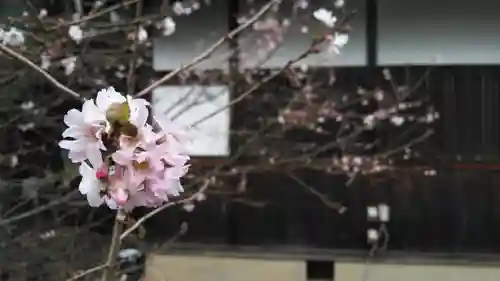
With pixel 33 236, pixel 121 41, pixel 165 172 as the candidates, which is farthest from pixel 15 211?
pixel 165 172

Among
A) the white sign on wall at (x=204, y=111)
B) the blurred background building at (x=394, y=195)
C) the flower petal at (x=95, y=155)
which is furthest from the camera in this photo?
the blurred background building at (x=394, y=195)

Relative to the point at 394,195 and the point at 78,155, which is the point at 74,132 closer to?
the point at 78,155

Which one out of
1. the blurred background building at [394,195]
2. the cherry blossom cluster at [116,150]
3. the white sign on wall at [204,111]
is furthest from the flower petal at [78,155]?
the blurred background building at [394,195]

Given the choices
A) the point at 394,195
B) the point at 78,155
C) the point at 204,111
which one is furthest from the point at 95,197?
the point at 394,195

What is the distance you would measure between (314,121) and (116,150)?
4920 mm

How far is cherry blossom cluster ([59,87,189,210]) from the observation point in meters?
1.62

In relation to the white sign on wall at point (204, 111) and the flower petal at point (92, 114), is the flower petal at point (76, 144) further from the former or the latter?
the white sign on wall at point (204, 111)

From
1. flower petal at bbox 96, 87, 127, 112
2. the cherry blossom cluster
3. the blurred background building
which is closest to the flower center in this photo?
the cherry blossom cluster

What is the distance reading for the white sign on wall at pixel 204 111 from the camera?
6.28m

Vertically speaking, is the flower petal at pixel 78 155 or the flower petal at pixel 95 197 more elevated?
the flower petal at pixel 78 155

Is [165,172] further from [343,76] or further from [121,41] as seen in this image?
[343,76]

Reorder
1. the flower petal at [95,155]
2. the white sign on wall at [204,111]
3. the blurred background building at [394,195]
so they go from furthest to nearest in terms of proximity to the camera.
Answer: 1. the blurred background building at [394,195]
2. the white sign on wall at [204,111]
3. the flower petal at [95,155]

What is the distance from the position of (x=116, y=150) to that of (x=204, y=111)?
5193 millimetres

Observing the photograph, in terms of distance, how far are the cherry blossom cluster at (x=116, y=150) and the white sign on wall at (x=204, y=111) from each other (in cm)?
448
